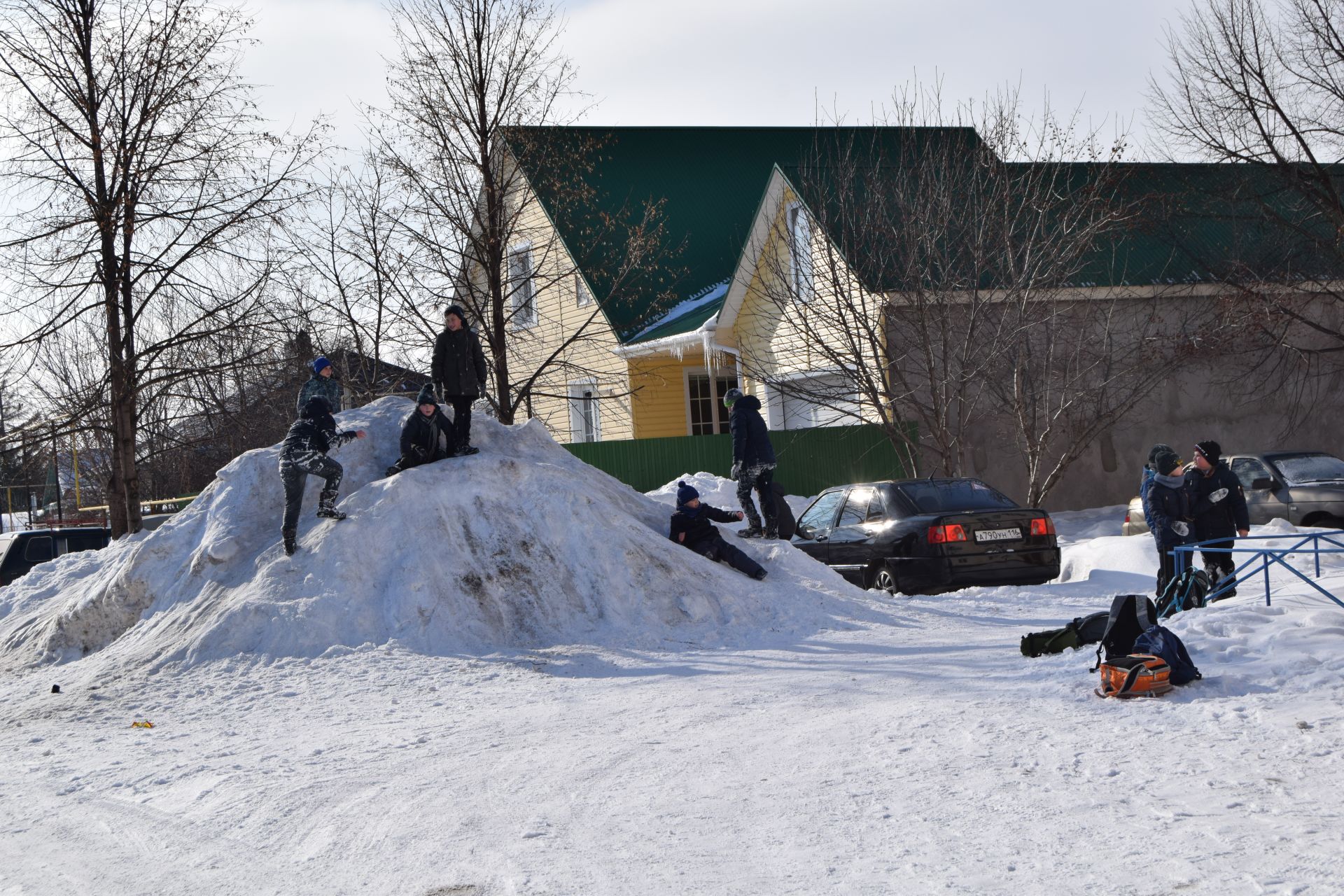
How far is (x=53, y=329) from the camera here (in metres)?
15.9

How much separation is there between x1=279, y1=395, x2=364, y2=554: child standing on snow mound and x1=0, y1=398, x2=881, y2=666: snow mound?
300 mm

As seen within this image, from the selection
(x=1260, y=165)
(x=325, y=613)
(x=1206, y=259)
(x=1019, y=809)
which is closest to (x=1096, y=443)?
(x=1206, y=259)

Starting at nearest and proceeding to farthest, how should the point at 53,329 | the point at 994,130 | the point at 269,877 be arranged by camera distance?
the point at 269,877
the point at 53,329
the point at 994,130

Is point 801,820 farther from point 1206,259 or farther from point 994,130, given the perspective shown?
point 1206,259

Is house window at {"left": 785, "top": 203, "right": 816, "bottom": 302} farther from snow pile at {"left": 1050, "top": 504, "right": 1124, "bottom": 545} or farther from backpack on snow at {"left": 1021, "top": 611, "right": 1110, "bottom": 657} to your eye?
backpack on snow at {"left": 1021, "top": 611, "right": 1110, "bottom": 657}

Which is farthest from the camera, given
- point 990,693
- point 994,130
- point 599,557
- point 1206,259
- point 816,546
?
point 1206,259

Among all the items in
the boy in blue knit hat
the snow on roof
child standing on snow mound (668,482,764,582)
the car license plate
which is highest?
the snow on roof

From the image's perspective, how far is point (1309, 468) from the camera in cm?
1573

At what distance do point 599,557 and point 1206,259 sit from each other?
1647cm

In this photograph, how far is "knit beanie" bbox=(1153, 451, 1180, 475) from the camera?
10.4 m

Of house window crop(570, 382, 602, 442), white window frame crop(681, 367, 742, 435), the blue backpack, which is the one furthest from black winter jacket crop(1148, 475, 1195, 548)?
house window crop(570, 382, 602, 442)

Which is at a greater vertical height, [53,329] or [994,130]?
[994,130]

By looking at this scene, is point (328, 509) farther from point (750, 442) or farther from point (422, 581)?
point (750, 442)

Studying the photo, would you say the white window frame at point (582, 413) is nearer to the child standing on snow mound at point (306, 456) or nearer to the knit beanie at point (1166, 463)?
the child standing on snow mound at point (306, 456)
